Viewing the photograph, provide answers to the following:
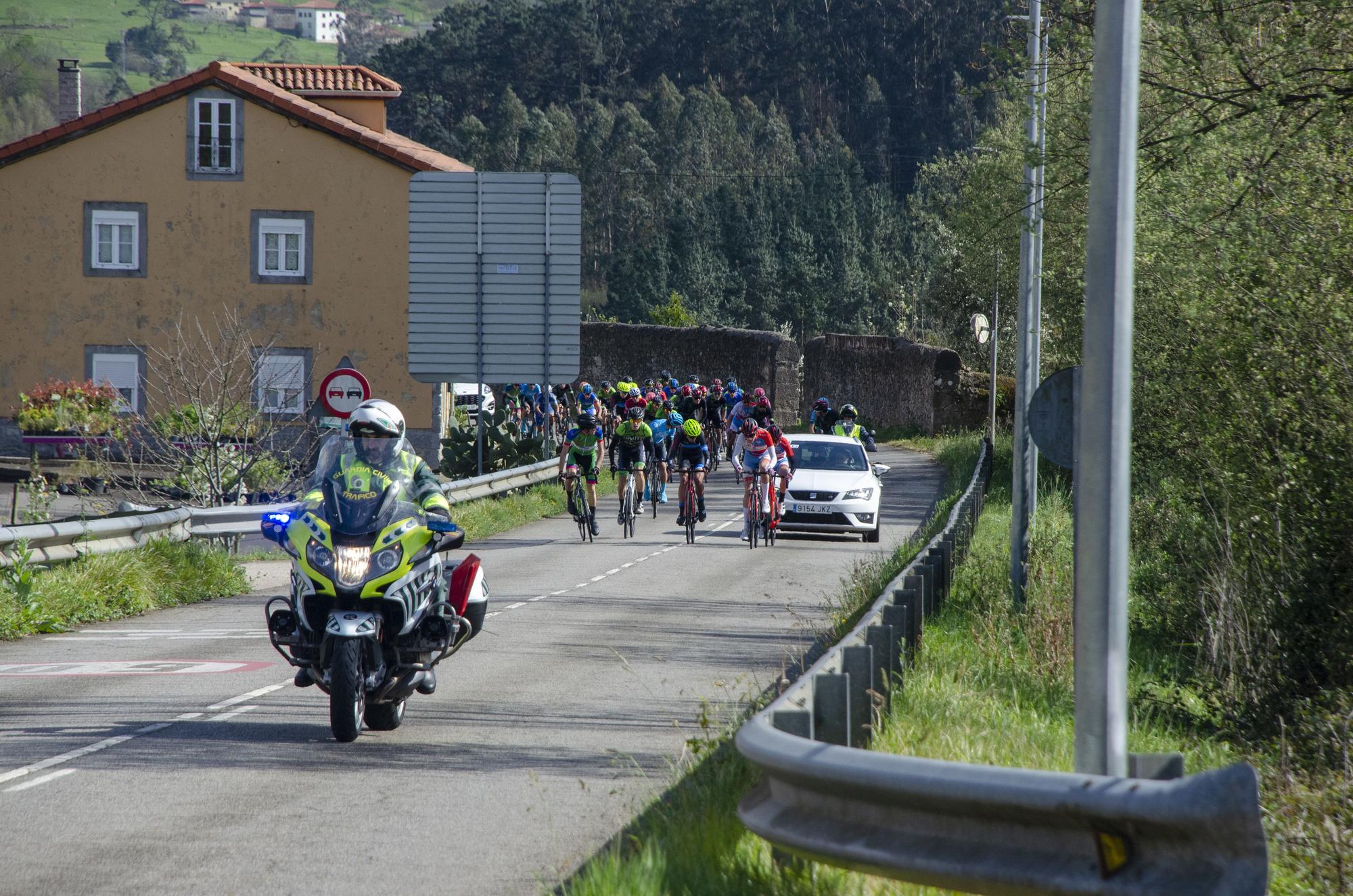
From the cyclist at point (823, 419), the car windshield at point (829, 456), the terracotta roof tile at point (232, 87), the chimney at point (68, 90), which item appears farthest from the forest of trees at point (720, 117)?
the car windshield at point (829, 456)

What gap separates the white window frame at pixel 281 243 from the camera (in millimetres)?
41438

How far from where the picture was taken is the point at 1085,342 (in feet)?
18.7

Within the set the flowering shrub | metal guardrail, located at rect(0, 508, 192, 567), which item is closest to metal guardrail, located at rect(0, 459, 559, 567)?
metal guardrail, located at rect(0, 508, 192, 567)

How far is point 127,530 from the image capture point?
15.3 metres

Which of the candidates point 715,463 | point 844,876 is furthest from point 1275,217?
point 715,463

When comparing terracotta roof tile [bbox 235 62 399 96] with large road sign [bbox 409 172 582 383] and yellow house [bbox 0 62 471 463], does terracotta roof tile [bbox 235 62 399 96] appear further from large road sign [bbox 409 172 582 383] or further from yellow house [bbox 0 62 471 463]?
large road sign [bbox 409 172 582 383]

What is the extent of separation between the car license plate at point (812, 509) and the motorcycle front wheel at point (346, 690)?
15.7m

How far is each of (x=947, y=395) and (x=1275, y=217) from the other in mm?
38136

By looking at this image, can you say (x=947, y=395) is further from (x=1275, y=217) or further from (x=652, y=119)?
(x=652, y=119)

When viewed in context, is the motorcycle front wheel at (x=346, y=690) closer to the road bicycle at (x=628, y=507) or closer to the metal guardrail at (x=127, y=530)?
the metal guardrail at (x=127, y=530)

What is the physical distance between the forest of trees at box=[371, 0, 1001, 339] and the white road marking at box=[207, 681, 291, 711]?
78601mm

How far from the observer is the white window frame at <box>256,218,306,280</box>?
136ft

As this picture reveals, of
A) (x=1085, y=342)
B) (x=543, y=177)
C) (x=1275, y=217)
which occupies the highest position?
(x=543, y=177)

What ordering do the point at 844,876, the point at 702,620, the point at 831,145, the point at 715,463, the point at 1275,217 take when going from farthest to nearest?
the point at 831,145 → the point at 715,463 → the point at 702,620 → the point at 1275,217 → the point at 844,876
